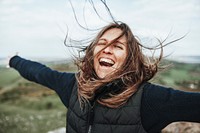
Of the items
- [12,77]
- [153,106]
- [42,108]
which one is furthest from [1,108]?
[153,106]

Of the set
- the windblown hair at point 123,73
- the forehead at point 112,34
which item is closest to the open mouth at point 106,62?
the windblown hair at point 123,73

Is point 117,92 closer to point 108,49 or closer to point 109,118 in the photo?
point 109,118

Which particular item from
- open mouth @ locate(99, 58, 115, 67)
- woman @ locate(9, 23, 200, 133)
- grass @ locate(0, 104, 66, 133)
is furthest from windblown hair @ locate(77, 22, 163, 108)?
grass @ locate(0, 104, 66, 133)

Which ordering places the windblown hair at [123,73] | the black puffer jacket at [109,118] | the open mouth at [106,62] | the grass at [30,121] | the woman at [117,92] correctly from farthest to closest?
1. the grass at [30,121]
2. the open mouth at [106,62]
3. the windblown hair at [123,73]
4. the black puffer jacket at [109,118]
5. the woman at [117,92]

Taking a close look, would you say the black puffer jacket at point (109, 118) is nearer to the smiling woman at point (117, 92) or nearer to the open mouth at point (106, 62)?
the smiling woman at point (117, 92)

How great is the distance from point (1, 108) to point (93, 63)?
1204 centimetres

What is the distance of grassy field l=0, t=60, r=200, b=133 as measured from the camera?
10.1 meters

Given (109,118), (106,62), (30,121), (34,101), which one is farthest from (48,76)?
(34,101)

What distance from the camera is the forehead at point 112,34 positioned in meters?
2.75

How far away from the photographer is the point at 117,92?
2.43 m

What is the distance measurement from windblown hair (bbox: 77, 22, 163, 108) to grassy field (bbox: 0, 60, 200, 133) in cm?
597

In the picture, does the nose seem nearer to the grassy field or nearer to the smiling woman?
the smiling woman

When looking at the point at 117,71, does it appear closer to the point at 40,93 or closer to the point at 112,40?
the point at 112,40

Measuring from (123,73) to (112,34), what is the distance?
18.1 inches
